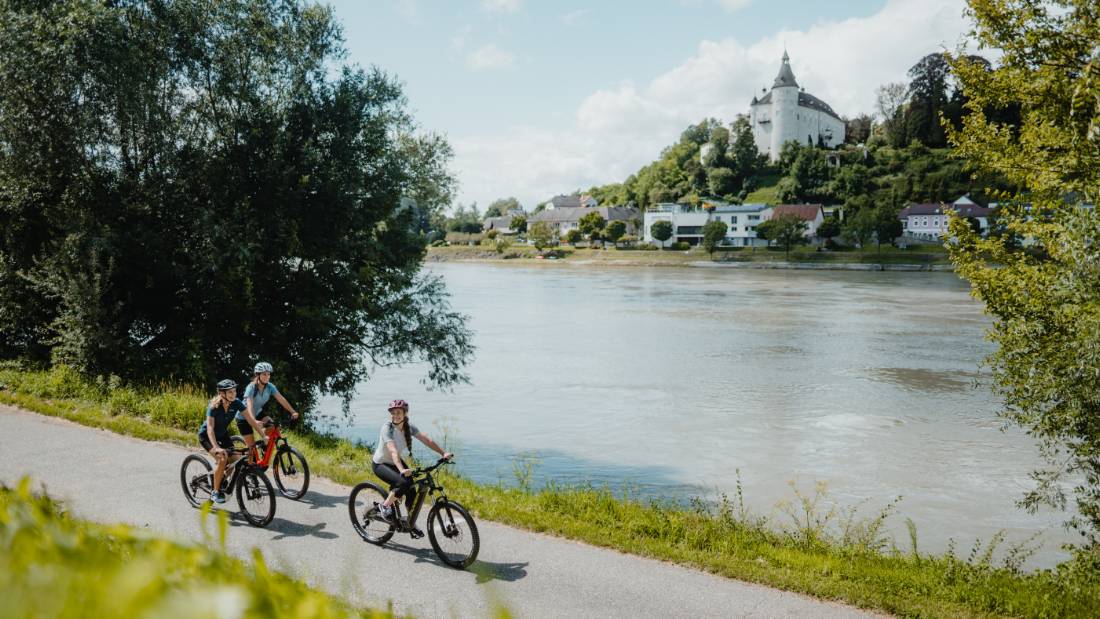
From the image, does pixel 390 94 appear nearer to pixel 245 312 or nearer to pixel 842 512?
pixel 245 312

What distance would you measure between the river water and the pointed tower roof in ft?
366

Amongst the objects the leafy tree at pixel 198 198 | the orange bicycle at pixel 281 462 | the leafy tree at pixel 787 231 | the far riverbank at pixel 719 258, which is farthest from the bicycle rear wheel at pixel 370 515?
the leafy tree at pixel 787 231

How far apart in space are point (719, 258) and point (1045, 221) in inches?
3700

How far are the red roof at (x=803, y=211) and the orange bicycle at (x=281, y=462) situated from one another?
110017 mm

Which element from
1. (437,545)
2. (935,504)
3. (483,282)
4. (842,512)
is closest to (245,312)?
(437,545)

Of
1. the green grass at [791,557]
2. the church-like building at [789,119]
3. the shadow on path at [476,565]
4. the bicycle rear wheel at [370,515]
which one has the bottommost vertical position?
the green grass at [791,557]

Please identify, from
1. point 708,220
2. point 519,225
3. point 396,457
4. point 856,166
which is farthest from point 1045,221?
point 519,225

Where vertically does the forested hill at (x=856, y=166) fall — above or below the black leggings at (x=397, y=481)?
above

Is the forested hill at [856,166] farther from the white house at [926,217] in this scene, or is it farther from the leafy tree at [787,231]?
the leafy tree at [787,231]

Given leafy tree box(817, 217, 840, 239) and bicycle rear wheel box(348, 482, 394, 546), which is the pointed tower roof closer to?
leafy tree box(817, 217, 840, 239)

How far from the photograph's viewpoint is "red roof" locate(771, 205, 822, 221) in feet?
371

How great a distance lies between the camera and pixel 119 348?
16656 millimetres

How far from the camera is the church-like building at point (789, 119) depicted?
14600cm

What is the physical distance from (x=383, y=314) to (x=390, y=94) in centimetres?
615
